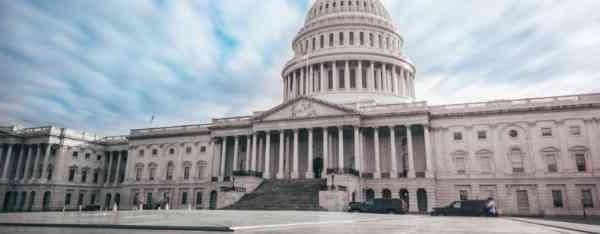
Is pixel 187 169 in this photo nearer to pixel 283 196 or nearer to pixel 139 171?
pixel 139 171

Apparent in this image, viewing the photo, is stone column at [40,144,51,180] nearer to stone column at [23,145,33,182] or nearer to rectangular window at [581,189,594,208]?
stone column at [23,145,33,182]

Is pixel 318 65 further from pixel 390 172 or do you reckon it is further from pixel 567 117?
pixel 567 117

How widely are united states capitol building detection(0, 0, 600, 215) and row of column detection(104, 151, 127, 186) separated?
1.07 ft

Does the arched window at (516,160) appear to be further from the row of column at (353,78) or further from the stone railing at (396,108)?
the row of column at (353,78)

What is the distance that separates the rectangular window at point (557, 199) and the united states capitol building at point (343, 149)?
0.09 m

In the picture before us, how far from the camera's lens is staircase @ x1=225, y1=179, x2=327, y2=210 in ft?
125

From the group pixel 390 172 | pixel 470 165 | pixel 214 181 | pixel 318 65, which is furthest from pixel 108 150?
pixel 470 165

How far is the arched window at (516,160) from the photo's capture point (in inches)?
1711

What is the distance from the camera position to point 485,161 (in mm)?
44969

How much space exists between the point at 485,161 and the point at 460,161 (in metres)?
2.68

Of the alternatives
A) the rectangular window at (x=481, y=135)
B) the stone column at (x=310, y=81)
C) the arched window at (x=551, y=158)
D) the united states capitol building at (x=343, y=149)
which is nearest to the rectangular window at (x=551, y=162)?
the arched window at (x=551, y=158)

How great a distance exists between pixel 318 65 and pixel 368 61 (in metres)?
A: 8.10

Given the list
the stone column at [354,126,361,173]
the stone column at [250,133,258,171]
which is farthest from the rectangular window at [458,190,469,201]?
the stone column at [250,133,258,171]

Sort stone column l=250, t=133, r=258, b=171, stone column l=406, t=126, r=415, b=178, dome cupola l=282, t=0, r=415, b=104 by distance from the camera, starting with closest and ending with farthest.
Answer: stone column l=406, t=126, r=415, b=178 < stone column l=250, t=133, r=258, b=171 < dome cupola l=282, t=0, r=415, b=104
